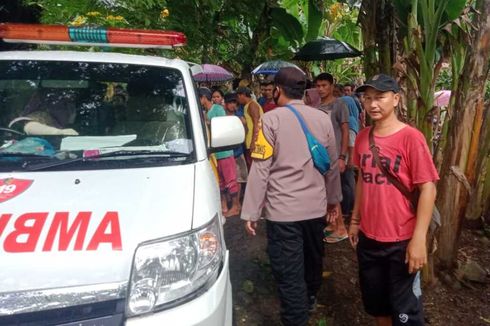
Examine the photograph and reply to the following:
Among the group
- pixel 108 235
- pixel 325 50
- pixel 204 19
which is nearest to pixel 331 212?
pixel 108 235

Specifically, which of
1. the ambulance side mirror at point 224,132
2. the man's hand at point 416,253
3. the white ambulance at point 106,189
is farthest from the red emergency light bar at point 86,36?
the man's hand at point 416,253

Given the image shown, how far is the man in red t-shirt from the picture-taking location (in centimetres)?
223

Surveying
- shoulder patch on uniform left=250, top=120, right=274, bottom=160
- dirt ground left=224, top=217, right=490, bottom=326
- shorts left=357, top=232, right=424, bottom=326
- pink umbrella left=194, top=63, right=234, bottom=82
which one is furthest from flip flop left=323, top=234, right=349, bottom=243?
pink umbrella left=194, top=63, right=234, bottom=82

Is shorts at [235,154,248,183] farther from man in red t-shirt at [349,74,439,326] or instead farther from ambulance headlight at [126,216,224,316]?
ambulance headlight at [126,216,224,316]

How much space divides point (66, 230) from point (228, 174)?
12.9 ft

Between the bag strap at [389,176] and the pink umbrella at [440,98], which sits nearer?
the bag strap at [389,176]

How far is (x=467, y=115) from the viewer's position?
10.3 ft

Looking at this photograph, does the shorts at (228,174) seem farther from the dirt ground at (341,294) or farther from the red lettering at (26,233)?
the red lettering at (26,233)

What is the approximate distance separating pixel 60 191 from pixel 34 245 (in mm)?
334

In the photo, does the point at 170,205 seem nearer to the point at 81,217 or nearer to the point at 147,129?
the point at 81,217

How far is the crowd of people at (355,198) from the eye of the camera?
229cm

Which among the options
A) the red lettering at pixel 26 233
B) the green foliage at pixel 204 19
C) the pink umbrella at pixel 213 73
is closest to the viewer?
the red lettering at pixel 26 233

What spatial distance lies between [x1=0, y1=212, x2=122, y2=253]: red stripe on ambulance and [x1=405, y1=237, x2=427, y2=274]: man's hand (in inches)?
56.5

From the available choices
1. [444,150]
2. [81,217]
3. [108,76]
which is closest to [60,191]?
[81,217]
